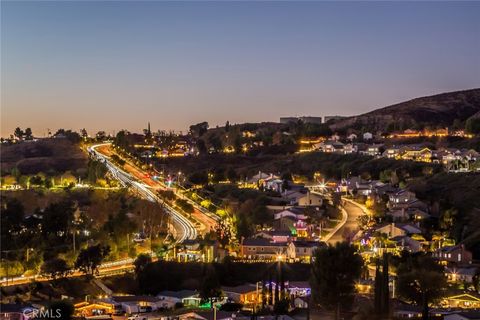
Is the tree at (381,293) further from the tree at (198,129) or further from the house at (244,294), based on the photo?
the tree at (198,129)

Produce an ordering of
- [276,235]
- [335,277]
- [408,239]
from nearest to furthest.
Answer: [335,277] < [408,239] < [276,235]

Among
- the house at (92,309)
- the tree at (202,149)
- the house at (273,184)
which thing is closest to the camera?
the house at (92,309)

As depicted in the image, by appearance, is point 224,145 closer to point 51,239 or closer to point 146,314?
point 51,239

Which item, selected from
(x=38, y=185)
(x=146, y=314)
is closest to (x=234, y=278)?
(x=146, y=314)

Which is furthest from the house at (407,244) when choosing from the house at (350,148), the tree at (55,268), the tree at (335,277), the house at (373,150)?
the house at (350,148)

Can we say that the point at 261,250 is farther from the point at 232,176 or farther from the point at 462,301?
the point at 232,176

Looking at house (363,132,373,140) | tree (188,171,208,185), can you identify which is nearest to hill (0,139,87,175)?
tree (188,171,208,185)

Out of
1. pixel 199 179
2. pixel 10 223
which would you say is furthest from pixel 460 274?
pixel 199 179
